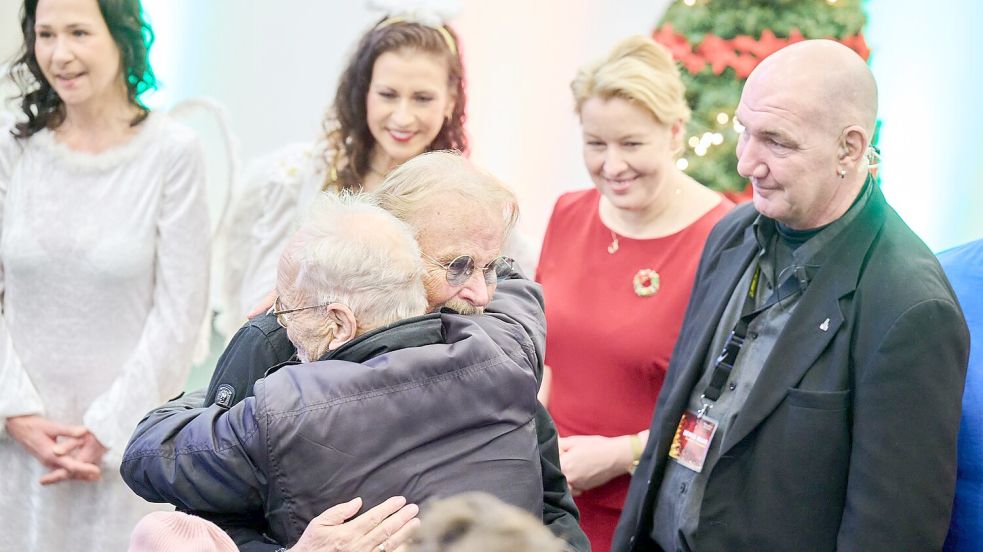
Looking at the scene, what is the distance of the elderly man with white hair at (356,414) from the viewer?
148 cm

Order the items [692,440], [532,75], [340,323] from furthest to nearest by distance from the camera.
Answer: [532,75] → [692,440] → [340,323]

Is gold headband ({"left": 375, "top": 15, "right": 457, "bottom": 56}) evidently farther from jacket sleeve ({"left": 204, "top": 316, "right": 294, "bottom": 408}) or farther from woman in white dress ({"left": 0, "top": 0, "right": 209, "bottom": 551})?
jacket sleeve ({"left": 204, "top": 316, "right": 294, "bottom": 408})

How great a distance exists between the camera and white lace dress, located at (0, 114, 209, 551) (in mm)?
2842

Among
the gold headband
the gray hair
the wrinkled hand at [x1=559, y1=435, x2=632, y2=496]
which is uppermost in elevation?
the gold headband

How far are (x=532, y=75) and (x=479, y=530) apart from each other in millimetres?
5371

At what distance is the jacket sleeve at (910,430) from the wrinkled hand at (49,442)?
197 centimetres

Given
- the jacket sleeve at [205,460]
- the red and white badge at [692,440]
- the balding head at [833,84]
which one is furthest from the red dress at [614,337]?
the jacket sleeve at [205,460]

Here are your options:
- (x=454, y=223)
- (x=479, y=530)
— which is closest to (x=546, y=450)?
(x=454, y=223)

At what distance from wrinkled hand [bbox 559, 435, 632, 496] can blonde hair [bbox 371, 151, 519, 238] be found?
3.46 feet

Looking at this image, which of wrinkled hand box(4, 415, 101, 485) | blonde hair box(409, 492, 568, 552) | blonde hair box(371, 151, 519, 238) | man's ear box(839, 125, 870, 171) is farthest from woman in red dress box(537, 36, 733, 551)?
blonde hair box(409, 492, 568, 552)

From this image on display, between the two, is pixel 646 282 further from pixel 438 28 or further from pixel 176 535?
pixel 176 535

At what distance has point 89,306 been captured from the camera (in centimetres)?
286

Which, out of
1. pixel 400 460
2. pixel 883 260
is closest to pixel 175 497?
pixel 400 460

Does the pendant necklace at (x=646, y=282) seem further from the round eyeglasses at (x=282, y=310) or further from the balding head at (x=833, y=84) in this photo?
the round eyeglasses at (x=282, y=310)
